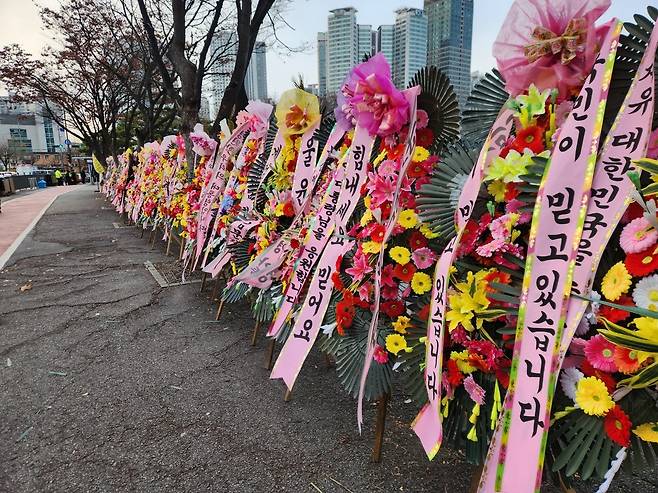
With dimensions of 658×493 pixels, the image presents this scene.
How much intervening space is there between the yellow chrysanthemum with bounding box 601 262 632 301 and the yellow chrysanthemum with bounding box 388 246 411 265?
0.79m

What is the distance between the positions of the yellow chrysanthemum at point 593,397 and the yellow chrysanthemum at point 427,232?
0.79 metres

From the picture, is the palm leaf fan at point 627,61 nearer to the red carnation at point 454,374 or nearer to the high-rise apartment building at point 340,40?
the red carnation at point 454,374

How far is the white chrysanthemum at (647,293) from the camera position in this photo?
122cm

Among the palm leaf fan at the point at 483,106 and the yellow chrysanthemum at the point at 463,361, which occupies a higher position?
the palm leaf fan at the point at 483,106

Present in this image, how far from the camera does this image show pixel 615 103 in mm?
1421

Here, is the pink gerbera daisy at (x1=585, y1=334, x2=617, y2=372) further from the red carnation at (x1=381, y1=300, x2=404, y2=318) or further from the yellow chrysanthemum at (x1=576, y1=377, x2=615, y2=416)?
the red carnation at (x1=381, y1=300, x2=404, y2=318)

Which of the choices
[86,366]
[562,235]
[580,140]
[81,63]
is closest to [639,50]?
[580,140]

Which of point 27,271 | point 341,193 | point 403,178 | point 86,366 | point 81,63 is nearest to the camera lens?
point 403,178

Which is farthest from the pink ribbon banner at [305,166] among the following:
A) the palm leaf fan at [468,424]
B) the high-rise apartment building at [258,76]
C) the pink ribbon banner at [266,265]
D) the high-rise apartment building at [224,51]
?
the high-rise apartment building at [258,76]

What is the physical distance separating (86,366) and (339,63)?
493cm

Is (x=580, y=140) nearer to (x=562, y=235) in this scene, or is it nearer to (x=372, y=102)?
(x=562, y=235)

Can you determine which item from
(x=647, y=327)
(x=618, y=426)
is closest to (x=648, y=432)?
(x=618, y=426)

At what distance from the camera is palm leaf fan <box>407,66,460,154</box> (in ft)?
6.57

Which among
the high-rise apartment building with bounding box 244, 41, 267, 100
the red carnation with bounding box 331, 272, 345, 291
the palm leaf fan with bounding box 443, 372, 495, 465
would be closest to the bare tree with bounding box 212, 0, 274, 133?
the red carnation with bounding box 331, 272, 345, 291
